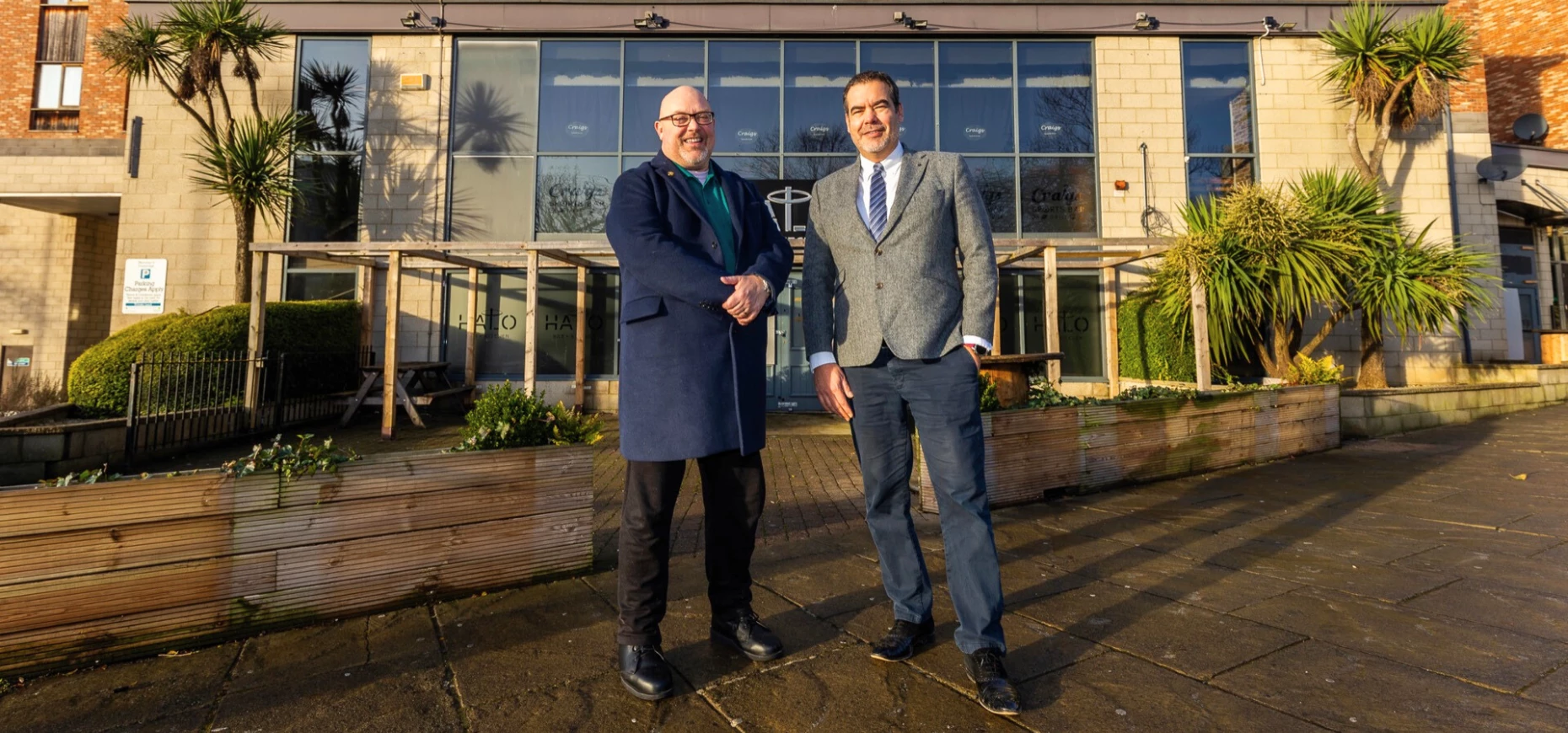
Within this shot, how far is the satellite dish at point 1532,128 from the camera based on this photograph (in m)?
12.5

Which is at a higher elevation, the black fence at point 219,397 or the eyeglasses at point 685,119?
the eyeglasses at point 685,119

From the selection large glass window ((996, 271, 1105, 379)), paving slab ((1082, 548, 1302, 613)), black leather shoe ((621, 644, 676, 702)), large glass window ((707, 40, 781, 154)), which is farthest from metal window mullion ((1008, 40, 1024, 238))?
black leather shoe ((621, 644, 676, 702))

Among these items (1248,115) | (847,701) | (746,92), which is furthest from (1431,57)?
(847,701)

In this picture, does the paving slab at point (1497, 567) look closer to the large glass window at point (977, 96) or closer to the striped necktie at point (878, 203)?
the striped necktie at point (878, 203)

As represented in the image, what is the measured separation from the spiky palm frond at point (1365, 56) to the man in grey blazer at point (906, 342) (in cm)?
1059

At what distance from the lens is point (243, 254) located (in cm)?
859

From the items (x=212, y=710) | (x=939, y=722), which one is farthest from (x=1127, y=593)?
(x=212, y=710)

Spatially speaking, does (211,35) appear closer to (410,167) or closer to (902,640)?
(410,167)

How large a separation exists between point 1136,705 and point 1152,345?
788cm

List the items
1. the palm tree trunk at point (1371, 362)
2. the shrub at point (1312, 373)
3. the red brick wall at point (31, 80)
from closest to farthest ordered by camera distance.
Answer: the shrub at point (1312, 373) < the palm tree trunk at point (1371, 362) < the red brick wall at point (31, 80)

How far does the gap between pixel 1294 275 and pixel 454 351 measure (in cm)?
1089

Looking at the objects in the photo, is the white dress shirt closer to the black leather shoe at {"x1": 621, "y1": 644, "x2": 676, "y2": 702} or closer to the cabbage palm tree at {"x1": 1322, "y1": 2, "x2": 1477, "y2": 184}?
the black leather shoe at {"x1": 621, "y1": 644, "x2": 676, "y2": 702}

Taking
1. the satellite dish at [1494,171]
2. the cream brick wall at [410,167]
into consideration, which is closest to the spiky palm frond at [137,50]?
the cream brick wall at [410,167]

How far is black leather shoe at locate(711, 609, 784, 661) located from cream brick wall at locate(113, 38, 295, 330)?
34.0 ft
